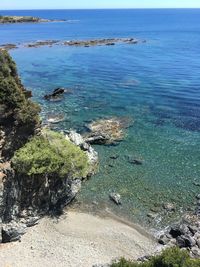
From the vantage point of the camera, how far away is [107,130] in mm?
59594

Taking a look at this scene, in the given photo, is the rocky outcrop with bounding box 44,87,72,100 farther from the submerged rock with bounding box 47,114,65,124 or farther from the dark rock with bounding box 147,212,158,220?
the dark rock with bounding box 147,212,158,220

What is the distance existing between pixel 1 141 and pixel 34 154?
625cm

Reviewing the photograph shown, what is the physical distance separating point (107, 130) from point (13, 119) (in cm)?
1837

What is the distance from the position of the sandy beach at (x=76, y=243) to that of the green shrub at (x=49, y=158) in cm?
488

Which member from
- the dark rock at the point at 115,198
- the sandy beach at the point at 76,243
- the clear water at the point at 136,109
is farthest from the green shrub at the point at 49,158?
the sandy beach at the point at 76,243

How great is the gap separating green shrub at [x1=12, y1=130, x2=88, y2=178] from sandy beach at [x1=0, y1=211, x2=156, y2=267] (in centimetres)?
488

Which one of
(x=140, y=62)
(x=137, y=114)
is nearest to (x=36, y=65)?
(x=140, y=62)

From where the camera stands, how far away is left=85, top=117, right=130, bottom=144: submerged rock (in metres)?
55.8

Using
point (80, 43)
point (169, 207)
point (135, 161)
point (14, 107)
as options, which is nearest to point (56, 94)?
point (14, 107)

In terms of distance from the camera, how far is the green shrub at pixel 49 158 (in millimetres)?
38000

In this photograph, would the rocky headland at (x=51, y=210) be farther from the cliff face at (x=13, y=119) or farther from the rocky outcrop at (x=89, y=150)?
the rocky outcrop at (x=89, y=150)

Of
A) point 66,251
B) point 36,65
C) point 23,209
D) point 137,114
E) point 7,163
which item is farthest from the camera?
point 36,65

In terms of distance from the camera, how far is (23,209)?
126 feet

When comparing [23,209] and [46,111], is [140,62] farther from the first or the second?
[23,209]
